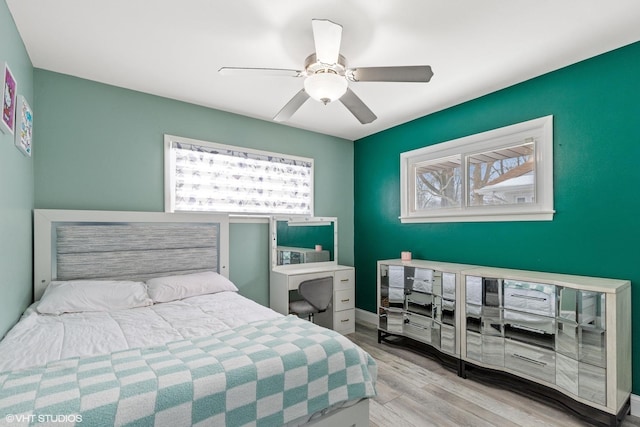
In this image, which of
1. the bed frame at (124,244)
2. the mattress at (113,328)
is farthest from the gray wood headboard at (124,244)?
the mattress at (113,328)

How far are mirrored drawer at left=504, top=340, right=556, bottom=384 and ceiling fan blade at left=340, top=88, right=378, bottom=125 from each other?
2078 mm

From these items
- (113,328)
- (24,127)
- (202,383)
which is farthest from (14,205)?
(202,383)

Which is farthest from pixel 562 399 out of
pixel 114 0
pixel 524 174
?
pixel 114 0

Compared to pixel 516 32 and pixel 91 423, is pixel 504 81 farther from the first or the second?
pixel 91 423

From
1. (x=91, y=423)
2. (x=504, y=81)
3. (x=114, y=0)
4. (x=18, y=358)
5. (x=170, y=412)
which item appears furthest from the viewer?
(x=504, y=81)

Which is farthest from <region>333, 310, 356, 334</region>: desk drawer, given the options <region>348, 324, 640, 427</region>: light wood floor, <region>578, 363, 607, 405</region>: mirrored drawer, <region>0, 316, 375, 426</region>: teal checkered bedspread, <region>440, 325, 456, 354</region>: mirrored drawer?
<region>578, 363, 607, 405</region>: mirrored drawer

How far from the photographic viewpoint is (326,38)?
172 cm

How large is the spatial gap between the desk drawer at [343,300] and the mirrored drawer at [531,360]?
1.75m

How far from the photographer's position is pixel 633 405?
2.17 m

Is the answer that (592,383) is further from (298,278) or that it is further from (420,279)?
(298,278)

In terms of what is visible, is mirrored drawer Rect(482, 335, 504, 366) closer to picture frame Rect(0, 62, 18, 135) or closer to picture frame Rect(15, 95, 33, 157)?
picture frame Rect(0, 62, 18, 135)

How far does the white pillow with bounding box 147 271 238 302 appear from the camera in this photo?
103 inches

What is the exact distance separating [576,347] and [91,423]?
268 centimetres

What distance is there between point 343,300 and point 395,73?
2.67m
